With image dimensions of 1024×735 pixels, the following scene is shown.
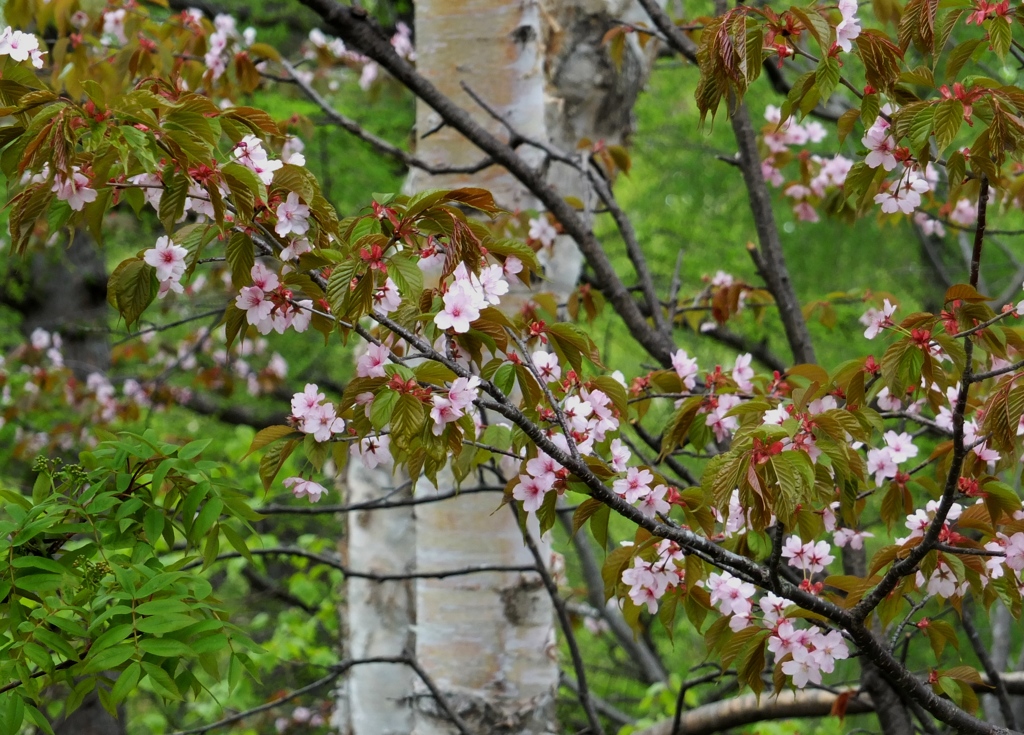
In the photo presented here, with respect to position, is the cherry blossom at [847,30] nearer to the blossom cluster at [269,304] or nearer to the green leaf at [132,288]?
the blossom cluster at [269,304]

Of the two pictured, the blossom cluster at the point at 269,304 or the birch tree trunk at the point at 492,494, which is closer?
the blossom cluster at the point at 269,304

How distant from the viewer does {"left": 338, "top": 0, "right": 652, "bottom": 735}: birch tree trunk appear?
2.40m

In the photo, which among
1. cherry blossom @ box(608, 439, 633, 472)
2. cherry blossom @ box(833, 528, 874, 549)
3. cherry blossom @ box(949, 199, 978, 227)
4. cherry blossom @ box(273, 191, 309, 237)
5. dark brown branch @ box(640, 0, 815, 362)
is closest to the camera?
cherry blossom @ box(273, 191, 309, 237)

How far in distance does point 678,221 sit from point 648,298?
151 inches

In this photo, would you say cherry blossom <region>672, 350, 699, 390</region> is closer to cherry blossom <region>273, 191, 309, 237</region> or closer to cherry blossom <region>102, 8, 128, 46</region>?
cherry blossom <region>273, 191, 309, 237</region>

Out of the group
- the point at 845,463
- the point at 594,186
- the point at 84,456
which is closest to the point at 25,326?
the point at 594,186

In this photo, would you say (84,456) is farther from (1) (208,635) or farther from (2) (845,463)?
(2) (845,463)

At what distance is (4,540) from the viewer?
4.29ft

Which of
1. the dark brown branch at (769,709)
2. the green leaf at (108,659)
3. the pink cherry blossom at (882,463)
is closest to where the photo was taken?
the green leaf at (108,659)

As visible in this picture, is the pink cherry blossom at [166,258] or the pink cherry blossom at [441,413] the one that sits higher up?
the pink cherry blossom at [166,258]

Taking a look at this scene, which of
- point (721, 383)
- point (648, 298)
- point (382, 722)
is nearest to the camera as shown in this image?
point (721, 383)

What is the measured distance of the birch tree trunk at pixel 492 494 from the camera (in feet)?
7.86

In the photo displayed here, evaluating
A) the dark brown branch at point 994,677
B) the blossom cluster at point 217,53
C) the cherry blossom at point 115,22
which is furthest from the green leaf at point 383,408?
the cherry blossom at point 115,22

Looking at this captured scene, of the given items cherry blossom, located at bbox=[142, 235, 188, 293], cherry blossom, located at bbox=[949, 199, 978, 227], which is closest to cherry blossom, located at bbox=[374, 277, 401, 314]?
cherry blossom, located at bbox=[142, 235, 188, 293]
